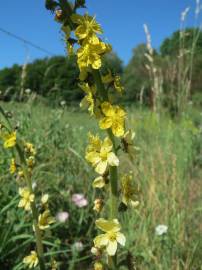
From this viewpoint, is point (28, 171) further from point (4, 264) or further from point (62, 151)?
point (62, 151)

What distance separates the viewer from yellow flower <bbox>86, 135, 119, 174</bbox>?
1393 millimetres

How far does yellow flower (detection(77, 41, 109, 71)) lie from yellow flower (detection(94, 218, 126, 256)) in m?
0.42

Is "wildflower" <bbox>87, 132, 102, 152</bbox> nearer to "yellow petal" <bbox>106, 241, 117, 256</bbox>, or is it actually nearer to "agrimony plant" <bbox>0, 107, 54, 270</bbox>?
"yellow petal" <bbox>106, 241, 117, 256</bbox>

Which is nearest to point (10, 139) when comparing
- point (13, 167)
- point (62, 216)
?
point (13, 167)

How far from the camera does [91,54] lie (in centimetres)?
133

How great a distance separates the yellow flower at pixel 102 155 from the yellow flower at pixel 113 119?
1.9 inches

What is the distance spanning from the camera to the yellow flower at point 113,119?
1350mm

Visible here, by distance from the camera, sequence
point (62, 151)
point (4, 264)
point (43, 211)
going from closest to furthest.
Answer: point (43, 211) → point (4, 264) → point (62, 151)

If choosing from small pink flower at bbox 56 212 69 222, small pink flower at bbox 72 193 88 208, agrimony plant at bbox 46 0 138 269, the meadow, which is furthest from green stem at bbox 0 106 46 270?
small pink flower at bbox 72 193 88 208

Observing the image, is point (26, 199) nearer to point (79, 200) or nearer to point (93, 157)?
point (93, 157)

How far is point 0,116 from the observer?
1895mm

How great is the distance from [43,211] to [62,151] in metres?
2.25

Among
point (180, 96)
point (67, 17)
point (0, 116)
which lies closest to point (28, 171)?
point (0, 116)

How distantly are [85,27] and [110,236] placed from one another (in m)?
0.57
